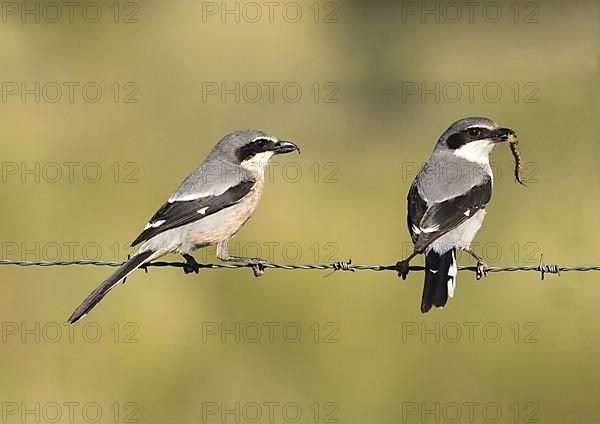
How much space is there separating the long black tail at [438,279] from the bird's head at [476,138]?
130 cm

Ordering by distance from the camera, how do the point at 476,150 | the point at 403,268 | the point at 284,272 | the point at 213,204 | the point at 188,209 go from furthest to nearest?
the point at 284,272 < the point at 476,150 < the point at 213,204 < the point at 188,209 < the point at 403,268

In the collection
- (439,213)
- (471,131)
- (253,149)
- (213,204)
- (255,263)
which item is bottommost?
(255,263)

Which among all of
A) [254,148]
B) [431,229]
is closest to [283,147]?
[254,148]

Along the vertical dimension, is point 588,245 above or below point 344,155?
below

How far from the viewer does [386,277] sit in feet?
31.0

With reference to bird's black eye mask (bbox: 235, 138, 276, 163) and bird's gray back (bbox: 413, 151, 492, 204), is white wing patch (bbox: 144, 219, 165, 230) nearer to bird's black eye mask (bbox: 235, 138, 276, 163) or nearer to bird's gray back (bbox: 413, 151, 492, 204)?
bird's black eye mask (bbox: 235, 138, 276, 163)

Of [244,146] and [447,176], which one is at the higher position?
[244,146]

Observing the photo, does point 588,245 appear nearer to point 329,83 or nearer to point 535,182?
point 535,182

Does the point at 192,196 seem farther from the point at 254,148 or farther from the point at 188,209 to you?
the point at 254,148

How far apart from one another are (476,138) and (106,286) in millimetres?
3120

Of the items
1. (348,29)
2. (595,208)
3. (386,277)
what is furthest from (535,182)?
(348,29)

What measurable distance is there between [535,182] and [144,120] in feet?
18.1

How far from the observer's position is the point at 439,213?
6.72 m

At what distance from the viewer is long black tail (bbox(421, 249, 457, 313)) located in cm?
633
